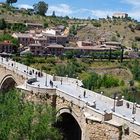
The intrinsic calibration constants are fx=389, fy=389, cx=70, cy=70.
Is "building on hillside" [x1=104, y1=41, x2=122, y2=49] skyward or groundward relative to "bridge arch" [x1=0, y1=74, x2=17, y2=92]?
skyward

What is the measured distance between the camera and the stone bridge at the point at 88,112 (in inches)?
607

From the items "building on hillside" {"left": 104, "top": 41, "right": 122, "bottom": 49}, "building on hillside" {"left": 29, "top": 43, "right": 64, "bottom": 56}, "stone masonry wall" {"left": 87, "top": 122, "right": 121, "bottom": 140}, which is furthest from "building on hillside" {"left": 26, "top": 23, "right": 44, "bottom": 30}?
"stone masonry wall" {"left": 87, "top": 122, "right": 121, "bottom": 140}

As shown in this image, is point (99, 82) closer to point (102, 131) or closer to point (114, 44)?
point (102, 131)

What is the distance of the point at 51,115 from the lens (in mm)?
18703

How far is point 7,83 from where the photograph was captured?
30516 millimetres

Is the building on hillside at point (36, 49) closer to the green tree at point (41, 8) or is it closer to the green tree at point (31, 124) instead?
the green tree at point (41, 8)

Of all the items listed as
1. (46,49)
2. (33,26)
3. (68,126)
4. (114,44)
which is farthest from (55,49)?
(68,126)

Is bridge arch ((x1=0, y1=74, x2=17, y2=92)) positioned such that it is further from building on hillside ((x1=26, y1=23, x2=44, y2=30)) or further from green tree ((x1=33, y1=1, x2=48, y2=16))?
green tree ((x1=33, y1=1, x2=48, y2=16))

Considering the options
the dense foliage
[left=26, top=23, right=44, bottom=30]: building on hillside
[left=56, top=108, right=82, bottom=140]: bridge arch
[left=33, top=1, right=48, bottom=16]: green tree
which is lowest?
the dense foliage

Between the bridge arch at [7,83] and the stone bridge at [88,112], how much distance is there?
447cm

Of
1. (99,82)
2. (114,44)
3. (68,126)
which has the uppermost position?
(114,44)

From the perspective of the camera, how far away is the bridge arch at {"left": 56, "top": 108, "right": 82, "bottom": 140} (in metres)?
20.4

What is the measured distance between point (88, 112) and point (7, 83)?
14.4 m

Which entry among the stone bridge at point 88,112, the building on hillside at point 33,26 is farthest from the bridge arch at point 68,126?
the building on hillside at point 33,26
